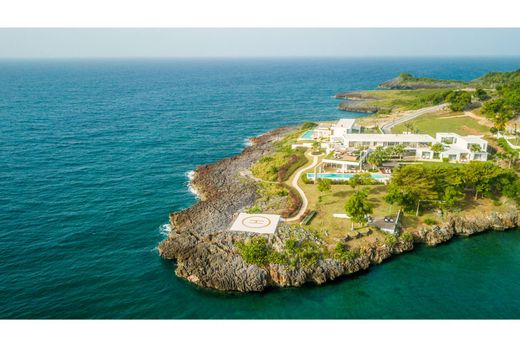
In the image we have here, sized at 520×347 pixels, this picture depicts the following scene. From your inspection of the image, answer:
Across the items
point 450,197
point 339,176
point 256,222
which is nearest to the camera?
point 256,222

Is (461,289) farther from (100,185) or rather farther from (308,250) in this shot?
(100,185)

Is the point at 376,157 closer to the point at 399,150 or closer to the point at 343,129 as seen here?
the point at 399,150

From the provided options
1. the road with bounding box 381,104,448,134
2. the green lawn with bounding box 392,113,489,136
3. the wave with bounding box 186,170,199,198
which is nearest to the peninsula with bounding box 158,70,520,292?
the wave with bounding box 186,170,199,198

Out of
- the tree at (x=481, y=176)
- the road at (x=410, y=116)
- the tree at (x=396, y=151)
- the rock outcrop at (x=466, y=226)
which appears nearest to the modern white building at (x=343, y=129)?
the road at (x=410, y=116)

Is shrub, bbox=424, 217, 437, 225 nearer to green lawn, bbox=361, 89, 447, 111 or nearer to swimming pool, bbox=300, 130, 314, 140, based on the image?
swimming pool, bbox=300, 130, 314, 140

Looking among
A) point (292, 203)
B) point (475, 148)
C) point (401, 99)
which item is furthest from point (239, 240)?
point (401, 99)

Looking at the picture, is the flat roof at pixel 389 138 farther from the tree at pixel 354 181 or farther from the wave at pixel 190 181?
the wave at pixel 190 181
